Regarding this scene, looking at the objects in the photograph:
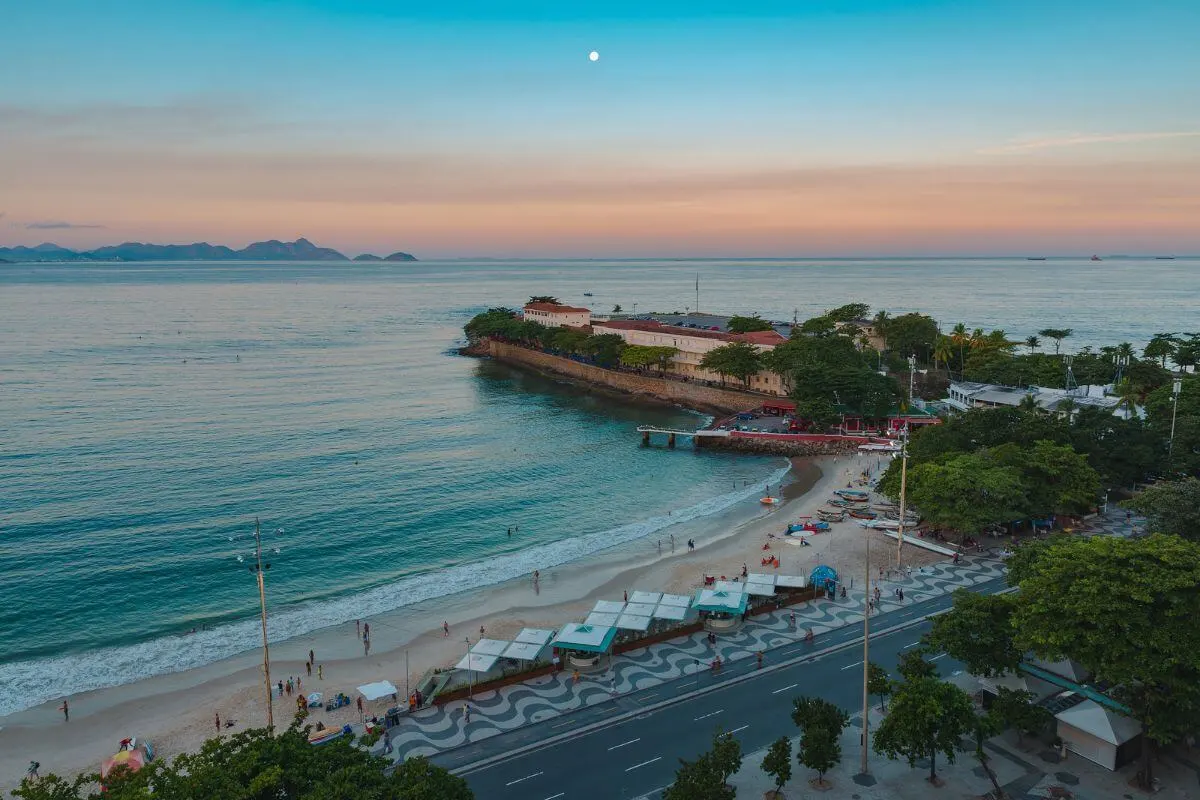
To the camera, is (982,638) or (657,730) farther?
(657,730)

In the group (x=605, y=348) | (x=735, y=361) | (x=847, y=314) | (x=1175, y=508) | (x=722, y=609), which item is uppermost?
(x=847, y=314)

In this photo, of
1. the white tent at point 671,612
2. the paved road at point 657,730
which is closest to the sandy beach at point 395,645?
the white tent at point 671,612

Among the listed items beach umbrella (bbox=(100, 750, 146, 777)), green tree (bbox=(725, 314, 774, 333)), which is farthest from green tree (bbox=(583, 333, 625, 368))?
beach umbrella (bbox=(100, 750, 146, 777))

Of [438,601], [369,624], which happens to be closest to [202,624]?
[369,624]

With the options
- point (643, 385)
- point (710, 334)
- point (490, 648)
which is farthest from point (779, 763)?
point (710, 334)

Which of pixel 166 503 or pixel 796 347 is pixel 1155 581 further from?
pixel 796 347

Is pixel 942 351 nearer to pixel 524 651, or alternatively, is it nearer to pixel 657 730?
pixel 524 651
